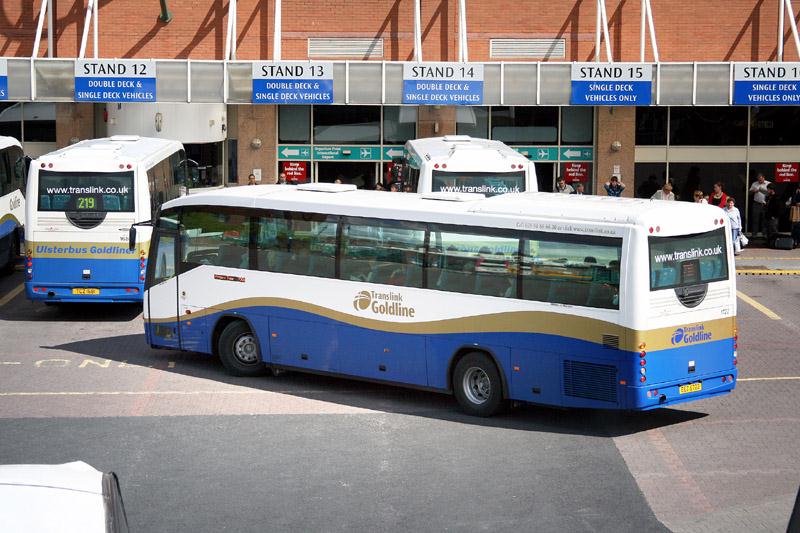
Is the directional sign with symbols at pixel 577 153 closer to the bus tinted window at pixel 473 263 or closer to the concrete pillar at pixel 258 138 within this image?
the concrete pillar at pixel 258 138

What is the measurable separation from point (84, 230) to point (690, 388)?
1189cm

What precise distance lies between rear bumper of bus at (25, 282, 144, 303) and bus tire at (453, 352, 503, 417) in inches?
339

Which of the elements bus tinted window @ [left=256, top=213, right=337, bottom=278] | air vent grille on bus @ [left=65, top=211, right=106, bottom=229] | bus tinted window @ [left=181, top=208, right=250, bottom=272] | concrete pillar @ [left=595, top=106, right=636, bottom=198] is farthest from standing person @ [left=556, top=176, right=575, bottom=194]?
bus tinted window @ [left=256, top=213, right=337, bottom=278]

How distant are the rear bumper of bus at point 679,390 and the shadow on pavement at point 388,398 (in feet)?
1.93

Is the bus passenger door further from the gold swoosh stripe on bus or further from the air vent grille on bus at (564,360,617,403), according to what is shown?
the air vent grille on bus at (564,360,617,403)

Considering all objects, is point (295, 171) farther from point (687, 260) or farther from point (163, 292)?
point (687, 260)

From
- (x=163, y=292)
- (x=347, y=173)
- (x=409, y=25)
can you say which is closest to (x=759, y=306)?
(x=163, y=292)

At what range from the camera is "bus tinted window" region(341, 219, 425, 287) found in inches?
658

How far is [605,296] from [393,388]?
4.12 m

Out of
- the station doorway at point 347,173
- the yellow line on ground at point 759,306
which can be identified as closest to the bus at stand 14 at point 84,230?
the yellow line on ground at point 759,306

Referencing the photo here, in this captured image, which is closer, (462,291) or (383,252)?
(462,291)

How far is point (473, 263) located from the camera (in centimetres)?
1622

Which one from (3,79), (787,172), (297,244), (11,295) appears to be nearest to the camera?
(297,244)

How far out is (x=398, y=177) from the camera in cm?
3281
